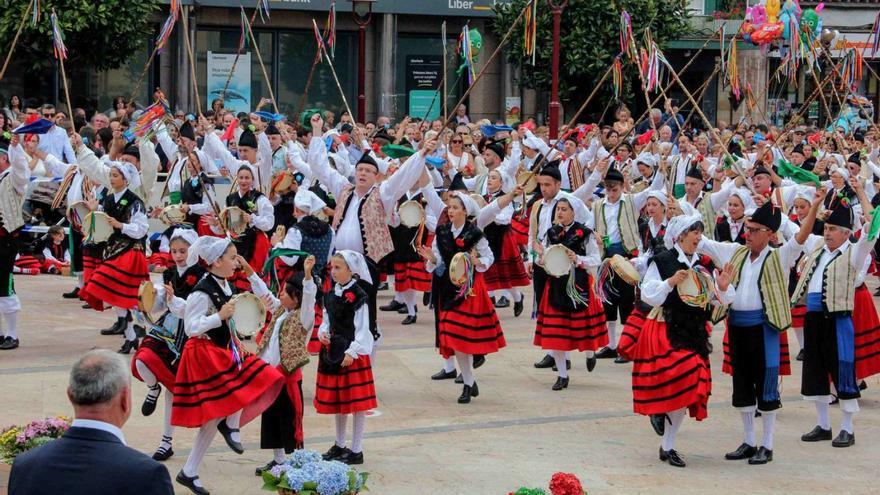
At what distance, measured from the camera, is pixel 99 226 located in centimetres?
1202

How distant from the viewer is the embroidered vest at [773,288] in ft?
28.1

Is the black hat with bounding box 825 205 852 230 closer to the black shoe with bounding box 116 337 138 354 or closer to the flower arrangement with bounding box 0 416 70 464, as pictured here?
the flower arrangement with bounding box 0 416 70 464

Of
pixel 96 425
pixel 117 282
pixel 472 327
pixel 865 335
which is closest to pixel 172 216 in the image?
pixel 117 282

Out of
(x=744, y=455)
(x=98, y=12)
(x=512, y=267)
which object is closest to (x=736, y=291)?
(x=744, y=455)

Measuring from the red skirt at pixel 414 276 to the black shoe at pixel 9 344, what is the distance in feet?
13.1

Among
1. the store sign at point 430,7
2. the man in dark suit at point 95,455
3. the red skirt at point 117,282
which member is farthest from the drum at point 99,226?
the store sign at point 430,7

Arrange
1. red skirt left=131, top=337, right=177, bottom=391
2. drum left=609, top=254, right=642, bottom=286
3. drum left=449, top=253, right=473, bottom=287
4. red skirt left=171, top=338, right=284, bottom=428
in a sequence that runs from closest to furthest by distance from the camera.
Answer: red skirt left=171, top=338, right=284, bottom=428
red skirt left=131, top=337, right=177, bottom=391
drum left=609, top=254, right=642, bottom=286
drum left=449, top=253, right=473, bottom=287

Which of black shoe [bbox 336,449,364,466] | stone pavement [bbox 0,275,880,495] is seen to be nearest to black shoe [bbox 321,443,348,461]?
black shoe [bbox 336,449,364,466]

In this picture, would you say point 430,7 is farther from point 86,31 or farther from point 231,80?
point 86,31

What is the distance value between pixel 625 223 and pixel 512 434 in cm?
360

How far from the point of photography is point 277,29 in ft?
94.6

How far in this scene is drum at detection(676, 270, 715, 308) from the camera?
27.7 ft

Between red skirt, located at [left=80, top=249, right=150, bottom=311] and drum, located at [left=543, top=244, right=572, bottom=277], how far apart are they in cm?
366

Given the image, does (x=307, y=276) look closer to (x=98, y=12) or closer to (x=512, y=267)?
(x=512, y=267)
